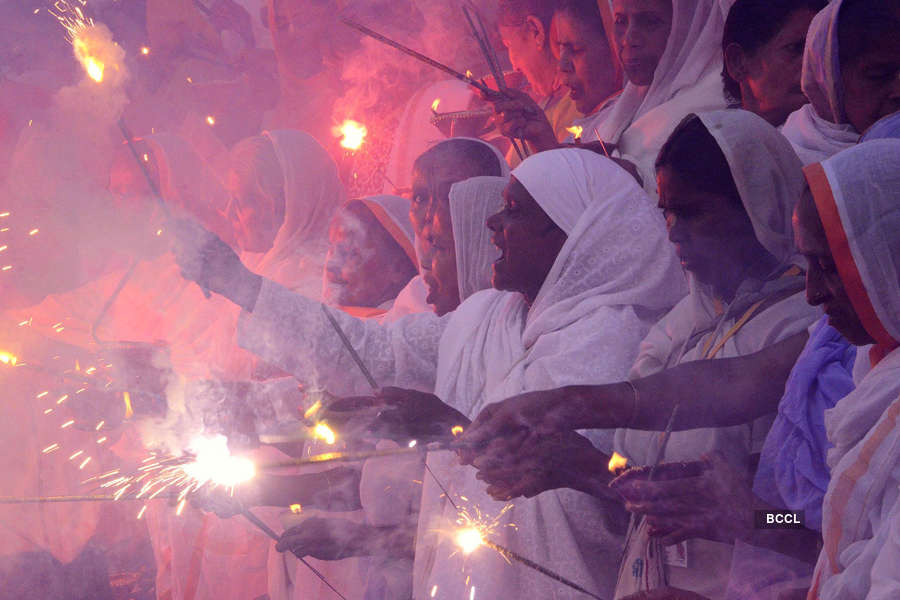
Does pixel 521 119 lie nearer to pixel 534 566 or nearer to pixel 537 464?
pixel 537 464

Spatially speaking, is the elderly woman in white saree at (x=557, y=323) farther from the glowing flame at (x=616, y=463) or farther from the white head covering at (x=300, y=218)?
the white head covering at (x=300, y=218)

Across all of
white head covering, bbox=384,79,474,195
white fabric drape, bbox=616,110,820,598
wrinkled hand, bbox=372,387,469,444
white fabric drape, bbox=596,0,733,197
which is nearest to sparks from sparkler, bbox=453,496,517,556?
wrinkled hand, bbox=372,387,469,444

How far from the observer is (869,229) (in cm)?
145

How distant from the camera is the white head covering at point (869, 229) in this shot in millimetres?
1441

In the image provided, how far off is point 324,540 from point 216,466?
0.49m

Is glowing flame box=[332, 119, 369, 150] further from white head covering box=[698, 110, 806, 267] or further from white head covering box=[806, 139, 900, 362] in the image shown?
white head covering box=[806, 139, 900, 362]

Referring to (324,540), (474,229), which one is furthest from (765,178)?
(324,540)

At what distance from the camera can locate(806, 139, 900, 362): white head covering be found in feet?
4.73

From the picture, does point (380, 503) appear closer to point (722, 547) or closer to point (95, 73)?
point (722, 547)

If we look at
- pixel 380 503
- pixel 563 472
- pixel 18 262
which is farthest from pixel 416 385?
pixel 18 262

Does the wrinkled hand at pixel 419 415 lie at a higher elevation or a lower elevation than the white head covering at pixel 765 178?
lower

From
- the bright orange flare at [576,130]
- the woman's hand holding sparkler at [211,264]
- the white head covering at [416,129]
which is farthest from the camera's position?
the white head covering at [416,129]

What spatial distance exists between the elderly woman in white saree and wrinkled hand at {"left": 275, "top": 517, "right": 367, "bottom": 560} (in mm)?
470

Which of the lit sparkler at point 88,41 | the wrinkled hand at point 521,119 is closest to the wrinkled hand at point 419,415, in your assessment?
the wrinkled hand at point 521,119
